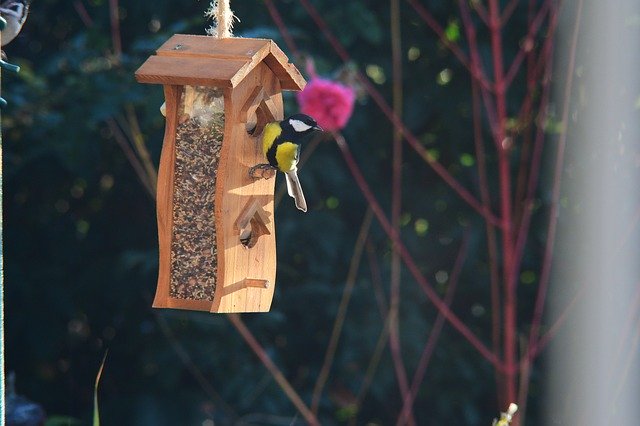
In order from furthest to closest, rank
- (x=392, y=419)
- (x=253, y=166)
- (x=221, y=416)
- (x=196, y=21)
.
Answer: (x=392, y=419) → (x=221, y=416) → (x=196, y=21) → (x=253, y=166)

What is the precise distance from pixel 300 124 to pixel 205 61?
184mm

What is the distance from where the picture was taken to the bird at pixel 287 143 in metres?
1.75

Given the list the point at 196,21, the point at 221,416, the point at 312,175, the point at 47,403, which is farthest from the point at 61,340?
the point at 196,21

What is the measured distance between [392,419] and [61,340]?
1124 mm

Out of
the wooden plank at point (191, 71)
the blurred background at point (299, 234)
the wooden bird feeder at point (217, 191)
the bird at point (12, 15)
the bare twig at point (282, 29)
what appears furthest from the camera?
the blurred background at point (299, 234)

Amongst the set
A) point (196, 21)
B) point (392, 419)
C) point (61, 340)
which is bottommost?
point (392, 419)

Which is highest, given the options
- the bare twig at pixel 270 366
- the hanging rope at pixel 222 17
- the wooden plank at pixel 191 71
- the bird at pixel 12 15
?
the bird at pixel 12 15

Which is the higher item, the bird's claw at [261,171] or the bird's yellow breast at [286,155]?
the bird's yellow breast at [286,155]

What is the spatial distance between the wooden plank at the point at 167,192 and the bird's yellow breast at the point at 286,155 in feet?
0.61

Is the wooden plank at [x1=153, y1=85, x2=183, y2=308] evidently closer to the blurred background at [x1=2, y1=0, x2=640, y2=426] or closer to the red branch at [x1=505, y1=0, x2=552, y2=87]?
the red branch at [x1=505, y1=0, x2=552, y2=87]

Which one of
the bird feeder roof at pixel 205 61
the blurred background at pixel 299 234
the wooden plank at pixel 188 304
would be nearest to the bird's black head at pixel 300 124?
the bird feeder roof at pixel 205 61

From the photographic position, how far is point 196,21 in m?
2.92

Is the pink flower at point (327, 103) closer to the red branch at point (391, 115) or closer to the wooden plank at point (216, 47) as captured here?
the red branch at point (391, 115)

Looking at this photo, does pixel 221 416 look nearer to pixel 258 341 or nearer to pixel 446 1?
pixel 258 341
